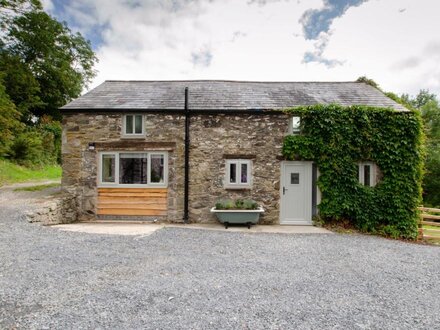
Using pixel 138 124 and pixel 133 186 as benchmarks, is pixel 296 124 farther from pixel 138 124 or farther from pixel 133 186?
pixel 133 186

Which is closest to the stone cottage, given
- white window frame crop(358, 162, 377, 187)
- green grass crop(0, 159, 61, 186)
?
white window frame crop(358, 162, 377, 187)

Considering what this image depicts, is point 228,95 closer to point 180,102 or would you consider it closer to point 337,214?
point 180,102

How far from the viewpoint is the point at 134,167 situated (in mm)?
8680

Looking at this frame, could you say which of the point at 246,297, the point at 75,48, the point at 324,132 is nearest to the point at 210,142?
the point at 324,132

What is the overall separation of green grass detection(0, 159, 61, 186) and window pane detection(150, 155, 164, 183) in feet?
29.7

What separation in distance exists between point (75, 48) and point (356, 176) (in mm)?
29325

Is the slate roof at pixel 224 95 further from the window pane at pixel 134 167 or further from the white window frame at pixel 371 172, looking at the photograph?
the white window frame at pixel 371 172

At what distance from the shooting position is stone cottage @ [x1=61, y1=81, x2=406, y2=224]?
28.1 ft

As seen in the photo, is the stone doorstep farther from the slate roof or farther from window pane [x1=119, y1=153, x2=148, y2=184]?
the slate roof

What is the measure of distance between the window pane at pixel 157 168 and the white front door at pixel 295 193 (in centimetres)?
446

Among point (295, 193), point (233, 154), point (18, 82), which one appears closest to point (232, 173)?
point (233, 154)

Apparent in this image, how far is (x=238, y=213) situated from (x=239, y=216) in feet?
0.37

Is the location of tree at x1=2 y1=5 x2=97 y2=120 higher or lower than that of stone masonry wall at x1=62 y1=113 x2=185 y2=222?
higher

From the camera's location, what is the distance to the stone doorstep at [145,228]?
6963mm
